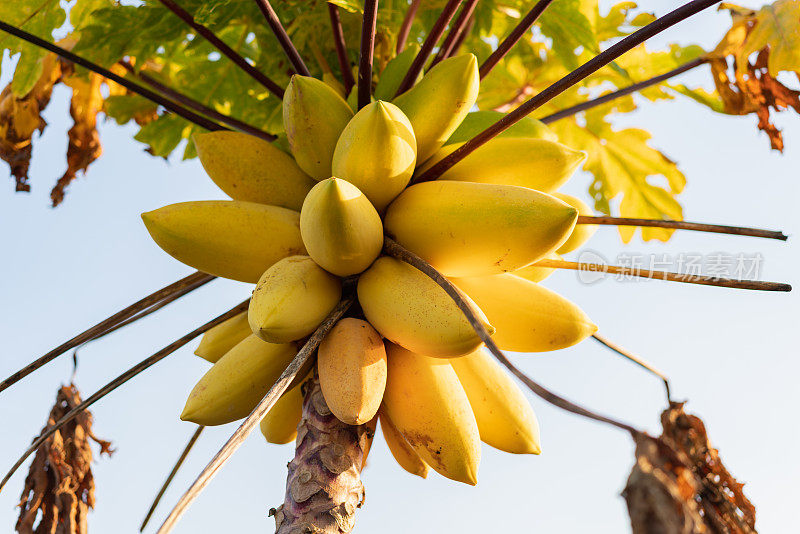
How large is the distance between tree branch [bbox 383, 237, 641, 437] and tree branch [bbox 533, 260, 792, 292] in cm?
42

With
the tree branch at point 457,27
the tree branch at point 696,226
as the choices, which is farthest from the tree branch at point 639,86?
the tree branch at point 696,226

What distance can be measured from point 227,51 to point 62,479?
3.85 feet

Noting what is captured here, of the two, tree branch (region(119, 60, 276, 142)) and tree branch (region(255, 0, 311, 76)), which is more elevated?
tree branch (region(119, 60, 276, 142))

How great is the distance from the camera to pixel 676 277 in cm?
129

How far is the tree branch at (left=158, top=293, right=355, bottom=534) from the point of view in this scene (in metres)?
0.85

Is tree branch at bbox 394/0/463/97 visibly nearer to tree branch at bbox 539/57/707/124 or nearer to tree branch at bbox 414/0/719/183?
tree branch at bbox 414/0/719/183

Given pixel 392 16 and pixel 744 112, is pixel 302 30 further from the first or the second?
pixel 744 112

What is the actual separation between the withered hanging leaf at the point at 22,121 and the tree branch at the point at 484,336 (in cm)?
157

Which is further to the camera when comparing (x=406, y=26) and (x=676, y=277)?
(x=406, y=26)

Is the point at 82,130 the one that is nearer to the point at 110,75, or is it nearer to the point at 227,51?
the point at 110,75

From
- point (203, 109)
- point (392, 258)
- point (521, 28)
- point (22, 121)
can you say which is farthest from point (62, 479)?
point (521, 28)

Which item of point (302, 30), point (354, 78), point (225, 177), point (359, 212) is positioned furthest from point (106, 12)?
point (359, 212)

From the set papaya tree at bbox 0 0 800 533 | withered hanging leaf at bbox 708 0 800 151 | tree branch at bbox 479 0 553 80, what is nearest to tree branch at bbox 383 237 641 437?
papaya tree at bbox 0 0 800 533

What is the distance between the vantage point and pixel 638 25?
7.58 feet
